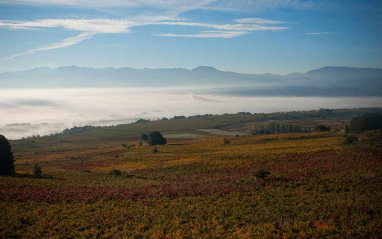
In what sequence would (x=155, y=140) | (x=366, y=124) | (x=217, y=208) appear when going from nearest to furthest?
(x=217, y=208) → (x=366, y=124) → (x=155, y=140)

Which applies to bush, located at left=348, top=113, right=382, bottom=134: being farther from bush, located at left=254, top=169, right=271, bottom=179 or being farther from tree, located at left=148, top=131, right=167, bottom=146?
tree, located at left=148, top=131, right=167, bottom=146

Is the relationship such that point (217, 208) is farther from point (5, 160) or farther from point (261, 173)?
point (5, 160)

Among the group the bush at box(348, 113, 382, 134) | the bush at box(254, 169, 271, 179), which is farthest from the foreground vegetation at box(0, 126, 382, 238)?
the bush at box(348, 113, 382, 134)

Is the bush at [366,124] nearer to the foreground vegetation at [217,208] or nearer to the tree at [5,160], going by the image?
the foreground vegetation at [217,208]

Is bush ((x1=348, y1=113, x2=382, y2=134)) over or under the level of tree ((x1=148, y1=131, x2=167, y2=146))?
over

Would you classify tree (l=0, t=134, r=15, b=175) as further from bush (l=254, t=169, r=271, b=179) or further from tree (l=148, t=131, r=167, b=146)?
tree (l=148, t=131, r=167, b=146)

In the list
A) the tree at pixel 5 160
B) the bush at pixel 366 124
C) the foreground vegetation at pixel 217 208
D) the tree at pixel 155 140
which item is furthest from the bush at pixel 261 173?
the tree at pixel 155 140

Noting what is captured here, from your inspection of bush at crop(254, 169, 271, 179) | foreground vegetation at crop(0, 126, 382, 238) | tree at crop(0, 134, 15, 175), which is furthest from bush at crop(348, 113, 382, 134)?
tree at crop(0, 134, 15, 175)

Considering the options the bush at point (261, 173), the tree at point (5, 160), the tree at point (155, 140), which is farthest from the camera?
the tree at point (155, 140)

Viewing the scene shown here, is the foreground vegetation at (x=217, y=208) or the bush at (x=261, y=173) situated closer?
the foreground vegetation at (x=217, y=208)

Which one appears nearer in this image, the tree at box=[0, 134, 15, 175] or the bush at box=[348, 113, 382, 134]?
the tree at box=[0, 134, 15, 175]

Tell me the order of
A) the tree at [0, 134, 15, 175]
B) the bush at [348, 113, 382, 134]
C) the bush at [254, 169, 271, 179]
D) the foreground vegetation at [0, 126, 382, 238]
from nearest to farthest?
the foreground vegetation at [0, 126, 382, 238], the bush at [254, 169, 271, 179], the tree at [0, 134, 15, 175], the bush at [348, 113, 382, 134]

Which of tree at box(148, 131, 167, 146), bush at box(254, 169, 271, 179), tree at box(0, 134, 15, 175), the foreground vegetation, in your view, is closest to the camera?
the foreground vegetation

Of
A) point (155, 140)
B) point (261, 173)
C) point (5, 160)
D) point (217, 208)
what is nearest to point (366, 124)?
point (261, 173)
